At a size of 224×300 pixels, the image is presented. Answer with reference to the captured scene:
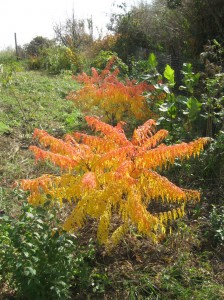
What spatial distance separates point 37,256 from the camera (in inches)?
103

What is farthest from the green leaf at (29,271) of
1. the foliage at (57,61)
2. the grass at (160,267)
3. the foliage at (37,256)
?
the foliage at (57,61)

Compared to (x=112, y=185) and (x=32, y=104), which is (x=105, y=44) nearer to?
(x=32, y=104)

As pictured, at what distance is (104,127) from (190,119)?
2341 mm

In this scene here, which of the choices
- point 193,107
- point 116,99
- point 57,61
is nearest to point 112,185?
point 193,107

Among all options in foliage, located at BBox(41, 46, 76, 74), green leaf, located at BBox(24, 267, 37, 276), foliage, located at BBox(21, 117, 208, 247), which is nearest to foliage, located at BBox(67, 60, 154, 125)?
foliage, located at BBox(21, 117, 208, 247)

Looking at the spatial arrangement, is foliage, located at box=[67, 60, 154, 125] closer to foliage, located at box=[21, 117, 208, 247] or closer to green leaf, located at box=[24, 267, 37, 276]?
foliage, located at box=[21, 117, 208, 247]

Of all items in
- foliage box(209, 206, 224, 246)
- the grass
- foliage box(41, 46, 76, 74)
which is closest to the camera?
the grass

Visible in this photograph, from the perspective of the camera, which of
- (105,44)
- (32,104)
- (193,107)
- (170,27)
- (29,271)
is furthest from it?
(105,44)

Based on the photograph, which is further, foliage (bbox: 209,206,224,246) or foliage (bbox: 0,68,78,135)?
foliage (bbox: 0,68,78,135)

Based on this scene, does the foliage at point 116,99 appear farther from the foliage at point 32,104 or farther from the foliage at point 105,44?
the foliage at point 105,44

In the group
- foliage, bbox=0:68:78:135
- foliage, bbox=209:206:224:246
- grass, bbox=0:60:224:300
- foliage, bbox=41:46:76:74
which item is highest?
foliage, bbox=41:46:76:74

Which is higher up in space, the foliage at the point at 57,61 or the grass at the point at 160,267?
the foliage at the point at 57,61

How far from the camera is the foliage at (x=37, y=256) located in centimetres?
247

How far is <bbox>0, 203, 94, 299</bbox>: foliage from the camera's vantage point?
2469 mm
